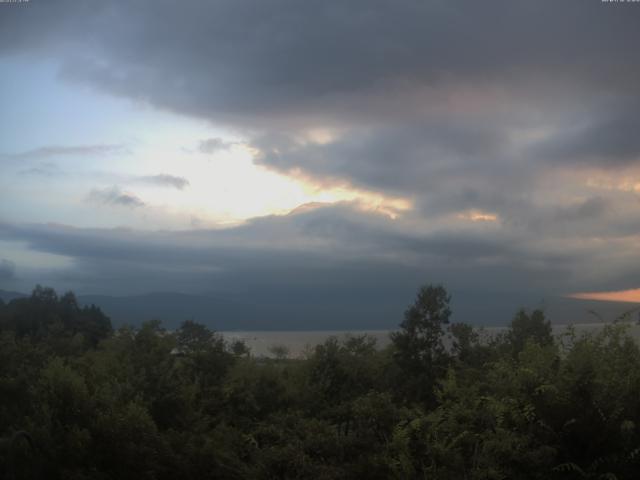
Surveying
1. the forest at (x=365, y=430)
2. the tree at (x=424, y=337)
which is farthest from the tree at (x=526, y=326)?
the forest at (x=365, y=430)

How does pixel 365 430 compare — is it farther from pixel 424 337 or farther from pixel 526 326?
pixel 526 326

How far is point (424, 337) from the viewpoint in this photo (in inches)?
795

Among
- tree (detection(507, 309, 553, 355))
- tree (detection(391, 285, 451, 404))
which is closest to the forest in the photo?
tree (detection(391, 285, 451, 404))

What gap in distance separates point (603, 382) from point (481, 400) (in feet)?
Result: 6.44

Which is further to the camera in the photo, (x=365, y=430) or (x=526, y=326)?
(x=526, y=326)

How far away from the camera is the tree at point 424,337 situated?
65.2 ft

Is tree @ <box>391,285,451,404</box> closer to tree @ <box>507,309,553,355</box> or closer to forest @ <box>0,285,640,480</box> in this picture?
tree @ <box>507,309,553,355</box>

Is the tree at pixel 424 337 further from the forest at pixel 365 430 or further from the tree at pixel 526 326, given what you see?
the forest at pixel 365 430

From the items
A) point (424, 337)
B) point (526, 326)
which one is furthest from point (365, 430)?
point (526, 326)

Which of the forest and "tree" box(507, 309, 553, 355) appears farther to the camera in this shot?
"tree" box(507, 309, 553, 355)

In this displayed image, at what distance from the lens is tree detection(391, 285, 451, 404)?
65.2ft

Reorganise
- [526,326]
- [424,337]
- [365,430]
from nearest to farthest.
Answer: [365,430]
[424,337]
[526,326]

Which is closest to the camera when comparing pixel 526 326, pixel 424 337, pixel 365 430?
pixel 365 430

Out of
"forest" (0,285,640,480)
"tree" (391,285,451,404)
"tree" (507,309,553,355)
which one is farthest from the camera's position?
"tree" (507,309,553,355)
